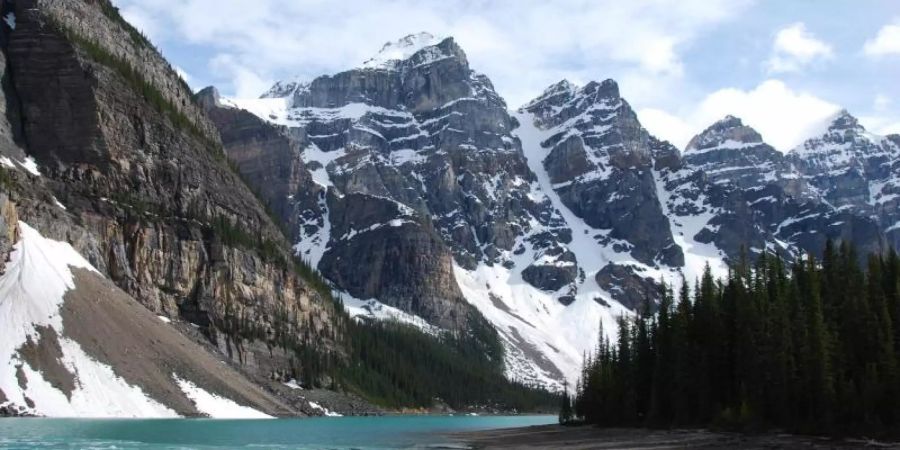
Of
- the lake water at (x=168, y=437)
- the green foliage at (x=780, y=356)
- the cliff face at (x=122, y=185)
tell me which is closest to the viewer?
the lake water at (x=168, y=437)

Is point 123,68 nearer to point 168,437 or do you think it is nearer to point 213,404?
point 213,404

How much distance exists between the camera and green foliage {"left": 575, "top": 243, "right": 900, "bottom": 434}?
7081cm

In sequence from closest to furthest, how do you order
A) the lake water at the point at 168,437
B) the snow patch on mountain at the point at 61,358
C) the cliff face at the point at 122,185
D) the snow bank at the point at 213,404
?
the lake water at the point at 168,437 < the snow patch on mountain at the point at 61,358 < the snow bank at the point at 213,404 < the cliff face at the point at 122,185

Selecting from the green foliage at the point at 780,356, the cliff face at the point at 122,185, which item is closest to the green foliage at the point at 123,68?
the cliff face at the point at 122,185

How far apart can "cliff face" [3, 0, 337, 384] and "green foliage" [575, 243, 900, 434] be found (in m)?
86.4

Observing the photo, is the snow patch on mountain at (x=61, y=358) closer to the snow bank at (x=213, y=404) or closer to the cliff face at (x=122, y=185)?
the snow bank at (x=213, y=404)

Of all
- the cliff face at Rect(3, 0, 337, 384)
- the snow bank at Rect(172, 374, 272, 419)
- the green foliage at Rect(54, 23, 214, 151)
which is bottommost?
the snow bank at Rect(172, 374, 272, 419)

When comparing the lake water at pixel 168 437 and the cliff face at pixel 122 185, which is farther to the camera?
the cliff face at pixel 122 185

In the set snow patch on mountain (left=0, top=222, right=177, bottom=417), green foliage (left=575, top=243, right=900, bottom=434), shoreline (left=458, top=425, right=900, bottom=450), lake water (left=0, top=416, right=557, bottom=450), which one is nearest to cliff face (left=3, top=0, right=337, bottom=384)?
snow patch on mountain (left=0, top=222, right=177, bottom=417)

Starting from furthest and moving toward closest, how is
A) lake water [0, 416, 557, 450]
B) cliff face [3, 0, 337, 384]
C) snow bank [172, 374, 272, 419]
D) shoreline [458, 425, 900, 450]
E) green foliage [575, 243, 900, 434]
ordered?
cliff face [3, 0, 337, 384]
snow bank [172, 374, 272, 419]
green foliage [575, 243, 900, 434]
lake water [0, 416, 557, 450]
shoreline [458, 425, 900, 450]

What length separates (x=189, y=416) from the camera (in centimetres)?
11988

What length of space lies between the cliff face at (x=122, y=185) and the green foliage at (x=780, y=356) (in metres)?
86.4

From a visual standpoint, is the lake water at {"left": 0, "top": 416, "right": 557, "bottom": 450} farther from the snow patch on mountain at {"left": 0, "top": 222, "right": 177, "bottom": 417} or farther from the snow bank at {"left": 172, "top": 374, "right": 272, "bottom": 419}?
the snow bank at {"left": 172, "top": 374, "right": 272, "bottom": 419}

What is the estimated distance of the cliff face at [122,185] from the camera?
159250 mm
